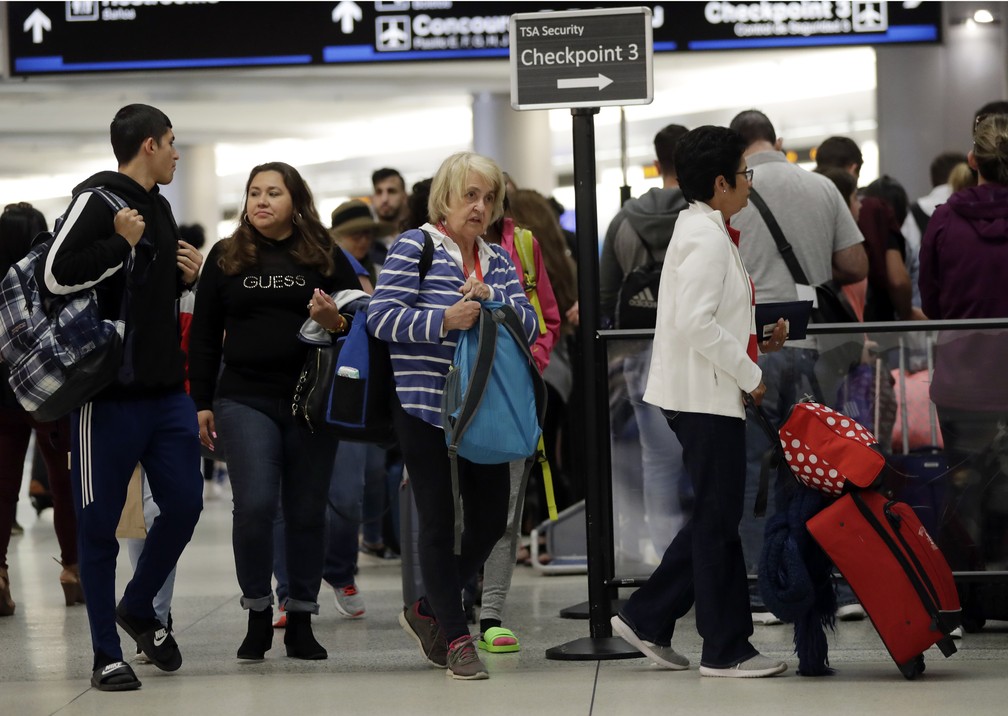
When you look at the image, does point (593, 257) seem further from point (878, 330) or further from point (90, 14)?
point (90, 14)

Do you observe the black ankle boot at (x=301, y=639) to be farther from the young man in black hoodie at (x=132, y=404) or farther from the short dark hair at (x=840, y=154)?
the short dark hair at (x=840, y=154)

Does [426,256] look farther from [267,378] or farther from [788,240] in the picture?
[788,240]

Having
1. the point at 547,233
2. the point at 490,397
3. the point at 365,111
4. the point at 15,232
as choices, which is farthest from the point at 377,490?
the point at 365,111

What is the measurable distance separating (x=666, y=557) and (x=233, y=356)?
1569 mm

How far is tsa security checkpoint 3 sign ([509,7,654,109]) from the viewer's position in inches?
189

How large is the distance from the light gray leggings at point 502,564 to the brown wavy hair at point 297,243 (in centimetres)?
104

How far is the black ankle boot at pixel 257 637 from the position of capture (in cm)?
498

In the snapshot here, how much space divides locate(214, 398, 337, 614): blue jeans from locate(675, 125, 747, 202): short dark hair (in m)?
1.50

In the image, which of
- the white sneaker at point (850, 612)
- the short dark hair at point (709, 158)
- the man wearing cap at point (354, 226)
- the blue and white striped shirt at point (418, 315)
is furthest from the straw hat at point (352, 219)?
the white sneaker at point (850, 612)

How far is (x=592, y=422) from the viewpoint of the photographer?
16.1 feet

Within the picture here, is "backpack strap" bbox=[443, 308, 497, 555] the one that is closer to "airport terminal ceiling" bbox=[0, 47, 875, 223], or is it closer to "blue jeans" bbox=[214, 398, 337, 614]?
"blue jeans" bbox=[214, 398, 337, 614]

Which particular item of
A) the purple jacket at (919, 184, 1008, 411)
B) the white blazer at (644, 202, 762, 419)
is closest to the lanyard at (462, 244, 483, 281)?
the white blazer at (644, 202, 762, 419)

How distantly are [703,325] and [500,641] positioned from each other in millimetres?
1532

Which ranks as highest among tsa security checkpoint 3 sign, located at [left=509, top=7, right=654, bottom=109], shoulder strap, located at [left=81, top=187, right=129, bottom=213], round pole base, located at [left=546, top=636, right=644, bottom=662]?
tsa security checkpoint 3 sign, located at [left=509, top=7, right=654, bottom=109]
